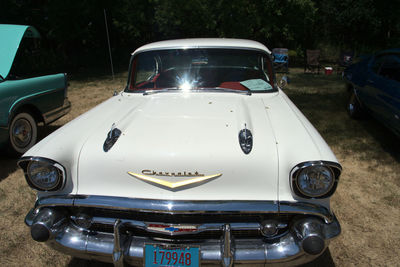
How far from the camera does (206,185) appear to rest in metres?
1.76

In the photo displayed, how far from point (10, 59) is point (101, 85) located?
6.00m

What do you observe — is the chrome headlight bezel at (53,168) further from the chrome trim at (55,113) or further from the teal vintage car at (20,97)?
the chrome trim at (55,113)

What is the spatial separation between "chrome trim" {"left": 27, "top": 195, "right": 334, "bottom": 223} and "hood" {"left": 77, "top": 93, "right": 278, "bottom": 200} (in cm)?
4

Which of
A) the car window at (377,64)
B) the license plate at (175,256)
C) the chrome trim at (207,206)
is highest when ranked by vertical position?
the car window at (377,64)

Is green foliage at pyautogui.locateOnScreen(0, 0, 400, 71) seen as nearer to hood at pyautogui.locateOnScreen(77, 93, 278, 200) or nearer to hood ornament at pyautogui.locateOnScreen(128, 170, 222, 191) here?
hood at pyautogui.locateOnScreen(77, 93, 278, 200)

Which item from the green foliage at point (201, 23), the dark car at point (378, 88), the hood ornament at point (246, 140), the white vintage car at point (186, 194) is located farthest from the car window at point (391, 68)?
the green foliage at point (201, 23)

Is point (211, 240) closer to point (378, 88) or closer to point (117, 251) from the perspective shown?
point (117, 251)

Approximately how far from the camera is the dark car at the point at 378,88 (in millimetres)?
4051

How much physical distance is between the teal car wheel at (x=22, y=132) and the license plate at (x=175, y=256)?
3.34 metres


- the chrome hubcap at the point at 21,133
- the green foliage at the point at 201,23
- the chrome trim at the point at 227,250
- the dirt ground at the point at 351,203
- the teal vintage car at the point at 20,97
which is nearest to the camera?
the chrome trim at the point at 227,250

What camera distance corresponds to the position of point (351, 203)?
3.10 m

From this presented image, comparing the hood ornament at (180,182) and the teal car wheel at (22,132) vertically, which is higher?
the hood ornament at (180,182)

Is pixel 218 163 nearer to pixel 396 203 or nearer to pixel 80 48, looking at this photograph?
pixel 396 203

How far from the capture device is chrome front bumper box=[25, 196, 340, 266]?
66.9 inches
